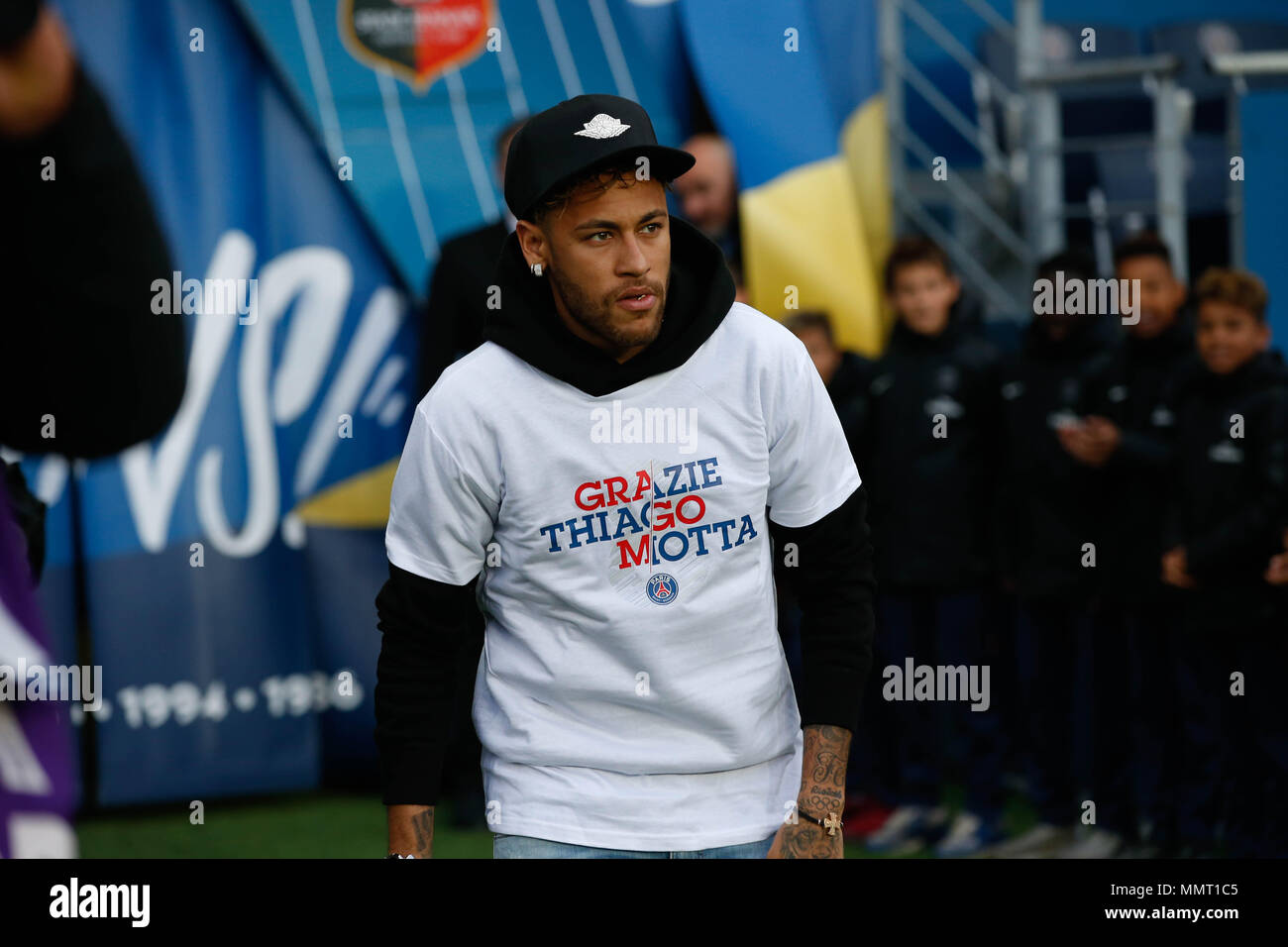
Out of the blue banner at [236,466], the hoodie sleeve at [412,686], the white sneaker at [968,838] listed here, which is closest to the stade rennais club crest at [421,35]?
the blue banner at [236,466]

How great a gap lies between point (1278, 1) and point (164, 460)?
20.9 ft

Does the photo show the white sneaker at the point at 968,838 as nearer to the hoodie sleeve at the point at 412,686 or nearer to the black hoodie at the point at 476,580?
the black hoodie at the point at 476,580

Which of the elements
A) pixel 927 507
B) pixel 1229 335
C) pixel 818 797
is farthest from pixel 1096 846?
pixel 818 797

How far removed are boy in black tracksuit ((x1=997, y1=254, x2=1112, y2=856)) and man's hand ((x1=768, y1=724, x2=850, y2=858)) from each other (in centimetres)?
275

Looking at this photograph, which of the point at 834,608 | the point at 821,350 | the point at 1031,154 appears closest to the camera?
the point at 834,608

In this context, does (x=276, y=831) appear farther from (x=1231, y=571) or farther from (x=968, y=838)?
(x=1231, y=571)

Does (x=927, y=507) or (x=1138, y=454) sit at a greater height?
(x=1138, y=454)

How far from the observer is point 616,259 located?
8.12 feet

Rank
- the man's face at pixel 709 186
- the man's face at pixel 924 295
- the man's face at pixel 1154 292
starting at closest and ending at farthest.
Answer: the man's face at pixel 1154 292
the man's face at pixel 924 295
the man's face at pixel 709 186

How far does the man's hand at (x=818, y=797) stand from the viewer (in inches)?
98.3

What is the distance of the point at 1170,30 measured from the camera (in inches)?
340

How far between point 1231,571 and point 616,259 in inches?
114

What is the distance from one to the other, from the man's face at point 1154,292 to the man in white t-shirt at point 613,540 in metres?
2.86

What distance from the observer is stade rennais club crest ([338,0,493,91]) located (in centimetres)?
587
